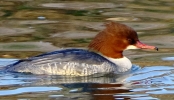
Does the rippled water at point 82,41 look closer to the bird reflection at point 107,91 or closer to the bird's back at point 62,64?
the bird reflection at point 107,91

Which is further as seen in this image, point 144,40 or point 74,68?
point 144,40

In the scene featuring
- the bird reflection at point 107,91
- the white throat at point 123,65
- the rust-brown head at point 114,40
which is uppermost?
the rust-brown head at point 114,40

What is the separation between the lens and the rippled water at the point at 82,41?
9219mm

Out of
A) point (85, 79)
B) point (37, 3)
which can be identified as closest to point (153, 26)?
point (37, 3)

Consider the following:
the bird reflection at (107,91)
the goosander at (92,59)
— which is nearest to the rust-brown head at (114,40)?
the goosander at (92,59)

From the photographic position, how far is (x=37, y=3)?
1598 cm

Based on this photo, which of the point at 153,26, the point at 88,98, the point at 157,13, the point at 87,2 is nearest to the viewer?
the point at 88,98

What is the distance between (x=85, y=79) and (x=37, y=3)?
20.1ft

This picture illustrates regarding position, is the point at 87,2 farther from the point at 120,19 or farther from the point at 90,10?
the point at 120,19

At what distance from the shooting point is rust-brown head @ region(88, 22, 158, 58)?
423 inches

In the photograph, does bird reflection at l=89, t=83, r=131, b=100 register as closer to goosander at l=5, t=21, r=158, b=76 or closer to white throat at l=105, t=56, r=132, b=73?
goosander at l=5, t=21, r=158, b=76

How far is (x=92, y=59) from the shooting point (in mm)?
10438

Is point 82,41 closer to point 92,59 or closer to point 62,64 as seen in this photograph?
point 92,59

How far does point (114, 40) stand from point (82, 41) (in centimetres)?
200
